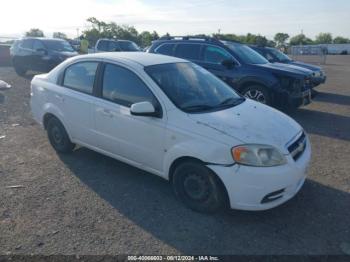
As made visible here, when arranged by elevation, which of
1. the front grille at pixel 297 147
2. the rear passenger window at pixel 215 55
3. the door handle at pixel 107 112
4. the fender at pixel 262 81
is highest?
the rear passenger window at pixel 215 55

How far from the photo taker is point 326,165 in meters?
5.42

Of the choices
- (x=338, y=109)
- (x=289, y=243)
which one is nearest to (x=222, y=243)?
(x=289, y=243)

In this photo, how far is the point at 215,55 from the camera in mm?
8898

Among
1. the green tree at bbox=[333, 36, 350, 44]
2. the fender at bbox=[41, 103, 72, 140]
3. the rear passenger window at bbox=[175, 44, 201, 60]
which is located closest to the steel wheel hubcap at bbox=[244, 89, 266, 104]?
the rear passenger window at bbox=[175, 44, 201, 60]

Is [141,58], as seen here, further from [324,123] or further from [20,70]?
[20,70]

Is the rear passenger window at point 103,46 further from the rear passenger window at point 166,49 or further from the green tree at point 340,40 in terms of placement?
the green tree at point 340,40

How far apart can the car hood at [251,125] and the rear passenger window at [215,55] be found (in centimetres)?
461

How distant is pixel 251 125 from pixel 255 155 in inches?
18.1

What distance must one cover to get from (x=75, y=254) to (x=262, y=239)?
1822mm

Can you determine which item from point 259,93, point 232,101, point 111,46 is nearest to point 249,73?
point 259,93

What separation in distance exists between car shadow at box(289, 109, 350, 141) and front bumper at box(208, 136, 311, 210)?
395cm

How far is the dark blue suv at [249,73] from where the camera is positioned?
8312 millimetres

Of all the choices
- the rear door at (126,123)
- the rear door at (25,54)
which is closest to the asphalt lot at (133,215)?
the rear door at (126,123)

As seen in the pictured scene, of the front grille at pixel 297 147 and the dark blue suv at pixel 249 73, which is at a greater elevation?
the dark blue suv at pixel 249 73
